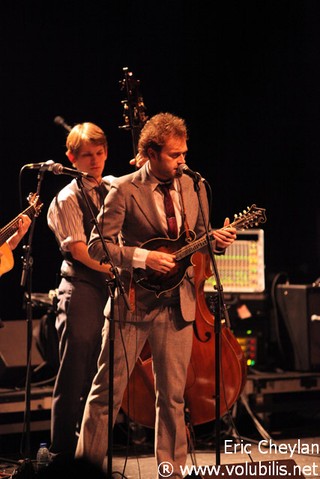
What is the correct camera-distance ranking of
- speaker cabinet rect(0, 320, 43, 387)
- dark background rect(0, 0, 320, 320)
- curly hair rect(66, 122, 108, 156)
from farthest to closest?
dark background rect(0, 0, 320, 320)
speaker cabinet rect(0, 320, 43, 387)
curly hair rect(66, 122, 108, 156)

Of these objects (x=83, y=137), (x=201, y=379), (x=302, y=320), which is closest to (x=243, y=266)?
(x=302, y=320)

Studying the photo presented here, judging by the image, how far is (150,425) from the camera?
487 cm

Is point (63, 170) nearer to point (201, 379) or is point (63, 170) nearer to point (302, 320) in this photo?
point (201, 379)

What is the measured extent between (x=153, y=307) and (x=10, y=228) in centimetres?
114

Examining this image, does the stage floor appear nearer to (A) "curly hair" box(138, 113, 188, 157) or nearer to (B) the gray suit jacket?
(B) the gray suit jacket

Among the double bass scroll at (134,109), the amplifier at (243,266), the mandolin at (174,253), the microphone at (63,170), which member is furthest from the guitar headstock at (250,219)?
the amplifier at (243,266)

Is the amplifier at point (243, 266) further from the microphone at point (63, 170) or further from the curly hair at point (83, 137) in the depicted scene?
the microphone at point (63, 170)

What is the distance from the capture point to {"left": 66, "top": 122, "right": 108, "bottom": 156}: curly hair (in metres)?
4.84

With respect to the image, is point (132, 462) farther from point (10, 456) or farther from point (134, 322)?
point (134, 322)

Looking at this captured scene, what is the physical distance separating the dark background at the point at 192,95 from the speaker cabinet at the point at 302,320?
0.52 m

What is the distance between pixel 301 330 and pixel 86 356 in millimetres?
2273

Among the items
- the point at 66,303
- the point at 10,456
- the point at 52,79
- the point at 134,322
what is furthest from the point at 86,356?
the point at 52,79

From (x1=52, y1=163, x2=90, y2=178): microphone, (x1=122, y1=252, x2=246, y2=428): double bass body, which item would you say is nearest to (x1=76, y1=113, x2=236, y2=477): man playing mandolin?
(x1=52, y1=163, x2=90, y2=178): microphone

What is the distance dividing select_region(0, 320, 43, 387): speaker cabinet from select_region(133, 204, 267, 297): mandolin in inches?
78.6
